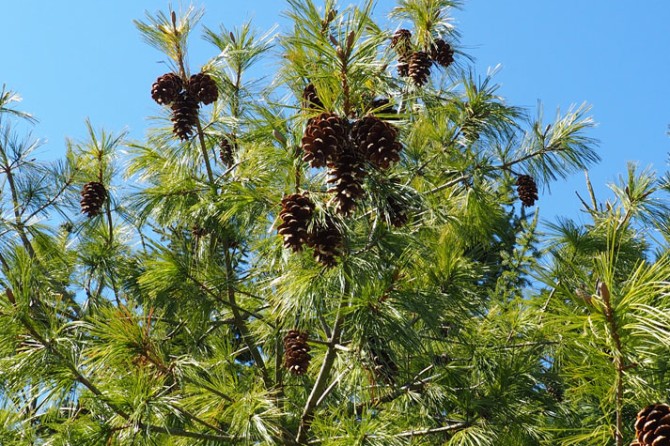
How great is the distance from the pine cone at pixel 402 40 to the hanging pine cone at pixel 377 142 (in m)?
1.71

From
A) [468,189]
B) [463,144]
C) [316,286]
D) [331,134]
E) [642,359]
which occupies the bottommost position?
[642,359]

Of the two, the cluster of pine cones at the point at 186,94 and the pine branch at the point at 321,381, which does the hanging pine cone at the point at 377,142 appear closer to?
the pine branch at the point at 321,381

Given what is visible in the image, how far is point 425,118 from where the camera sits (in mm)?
3777

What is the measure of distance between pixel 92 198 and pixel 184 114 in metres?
0.76

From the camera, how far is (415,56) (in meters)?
3.76

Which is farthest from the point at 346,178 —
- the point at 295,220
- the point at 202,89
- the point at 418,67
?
the point at 418,67

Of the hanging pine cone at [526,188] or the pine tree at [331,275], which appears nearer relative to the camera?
the pine tree at [331,275]

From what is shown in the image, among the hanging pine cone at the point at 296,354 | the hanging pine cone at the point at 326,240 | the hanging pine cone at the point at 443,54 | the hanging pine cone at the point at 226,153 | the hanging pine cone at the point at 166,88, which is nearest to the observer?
the hanging pine cone at the point at 326,240

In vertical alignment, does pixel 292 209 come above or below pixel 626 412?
above

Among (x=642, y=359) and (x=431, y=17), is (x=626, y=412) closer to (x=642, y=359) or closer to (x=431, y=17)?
(x=642, y=359)

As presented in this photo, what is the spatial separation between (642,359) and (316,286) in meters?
0.89

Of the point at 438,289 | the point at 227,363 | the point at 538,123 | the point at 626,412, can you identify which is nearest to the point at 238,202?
the point at 438,289

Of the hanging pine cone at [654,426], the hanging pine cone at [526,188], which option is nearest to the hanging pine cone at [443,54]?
the hanging pine cone at [526,188]

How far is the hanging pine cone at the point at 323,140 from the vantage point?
2.22 meters
